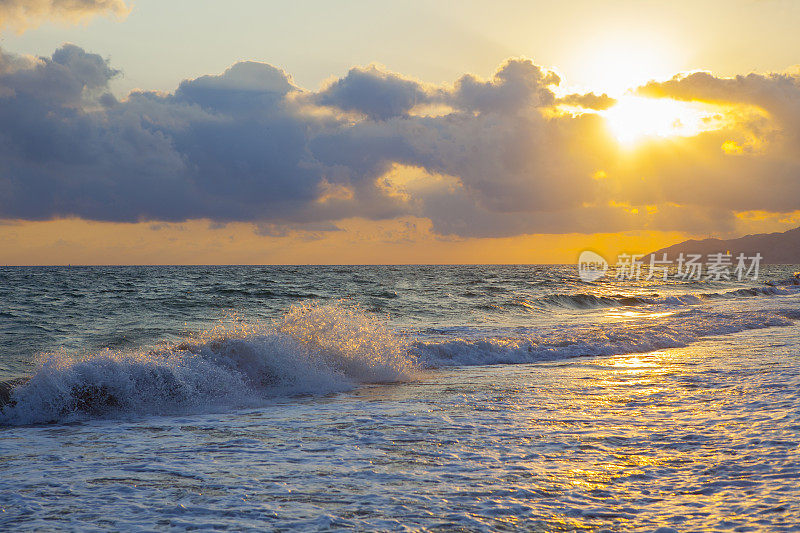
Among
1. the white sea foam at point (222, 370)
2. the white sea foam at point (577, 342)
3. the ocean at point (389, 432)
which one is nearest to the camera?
the ocean at point (389, 432)

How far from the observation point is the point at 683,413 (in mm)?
9023

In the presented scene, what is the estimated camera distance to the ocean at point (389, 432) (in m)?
5.37

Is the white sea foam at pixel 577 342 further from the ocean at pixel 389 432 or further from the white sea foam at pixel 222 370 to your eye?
the white sea foam at pixel 222 370

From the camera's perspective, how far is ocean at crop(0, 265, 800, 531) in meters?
5.37

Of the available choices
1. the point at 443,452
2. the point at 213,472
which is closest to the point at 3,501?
the point at 213,472

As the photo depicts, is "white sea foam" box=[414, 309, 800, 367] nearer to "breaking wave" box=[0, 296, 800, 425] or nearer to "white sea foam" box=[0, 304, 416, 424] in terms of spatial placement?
"breaking wave" box=[0, 296, 800, 425]

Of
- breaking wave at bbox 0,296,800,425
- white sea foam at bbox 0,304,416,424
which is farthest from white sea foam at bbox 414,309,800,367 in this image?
white sea foam at bbox 0,304,416,424

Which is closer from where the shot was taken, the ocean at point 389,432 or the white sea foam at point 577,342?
the ocean at point 389,432

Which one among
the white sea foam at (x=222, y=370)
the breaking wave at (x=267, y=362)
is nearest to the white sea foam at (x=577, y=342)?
the breaking wave at (x=267, y=362)

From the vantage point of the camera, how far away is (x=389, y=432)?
8328 millimetres

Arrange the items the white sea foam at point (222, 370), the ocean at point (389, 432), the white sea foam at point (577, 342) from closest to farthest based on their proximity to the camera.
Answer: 1. the ocean at point (389, 432)
2. the white sea foam at point (222, 370)
3. the white sea foam at point (577, 342)

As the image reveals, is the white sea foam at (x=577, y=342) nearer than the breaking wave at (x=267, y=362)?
No

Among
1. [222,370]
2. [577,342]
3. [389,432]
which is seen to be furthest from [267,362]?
[577,342]

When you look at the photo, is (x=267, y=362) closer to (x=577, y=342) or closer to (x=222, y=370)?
(x=222, y=370)
